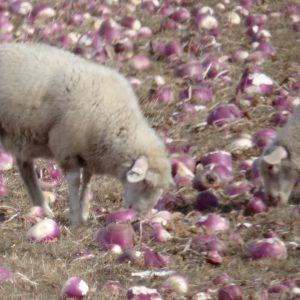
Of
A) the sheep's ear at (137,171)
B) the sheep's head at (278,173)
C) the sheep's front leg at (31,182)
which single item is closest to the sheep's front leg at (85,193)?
the sheep's front leg at (31,182)

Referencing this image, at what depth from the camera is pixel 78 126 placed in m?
7.18

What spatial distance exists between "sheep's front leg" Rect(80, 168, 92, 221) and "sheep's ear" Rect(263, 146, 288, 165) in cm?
135

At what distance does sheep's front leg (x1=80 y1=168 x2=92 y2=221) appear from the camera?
7427 millimetres

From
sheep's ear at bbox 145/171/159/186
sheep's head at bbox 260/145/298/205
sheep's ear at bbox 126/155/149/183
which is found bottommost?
sheep's head at bbox 260/145/298/205

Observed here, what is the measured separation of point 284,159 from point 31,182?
77.8 inches

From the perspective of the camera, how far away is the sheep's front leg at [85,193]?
7.43 m

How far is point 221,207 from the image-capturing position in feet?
24.0

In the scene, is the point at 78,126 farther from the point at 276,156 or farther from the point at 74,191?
the point at 276,156

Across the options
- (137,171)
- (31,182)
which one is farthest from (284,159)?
(31,182)

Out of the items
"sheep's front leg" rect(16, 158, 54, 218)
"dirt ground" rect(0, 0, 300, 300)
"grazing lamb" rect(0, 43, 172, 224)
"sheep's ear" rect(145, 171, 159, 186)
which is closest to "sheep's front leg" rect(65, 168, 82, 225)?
"grazing lamb" rect(0, 43, 172, 224)

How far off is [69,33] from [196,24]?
1.46 meters

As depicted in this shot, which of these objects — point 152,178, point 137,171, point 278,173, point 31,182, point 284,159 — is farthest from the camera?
point 284,159

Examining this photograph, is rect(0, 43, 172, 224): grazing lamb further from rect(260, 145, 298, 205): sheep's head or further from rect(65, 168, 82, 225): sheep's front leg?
rect(260, 145, 298, 205): sheep's head

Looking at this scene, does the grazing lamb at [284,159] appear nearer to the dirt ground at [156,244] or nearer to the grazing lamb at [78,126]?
the dirt ground at [156,244]
